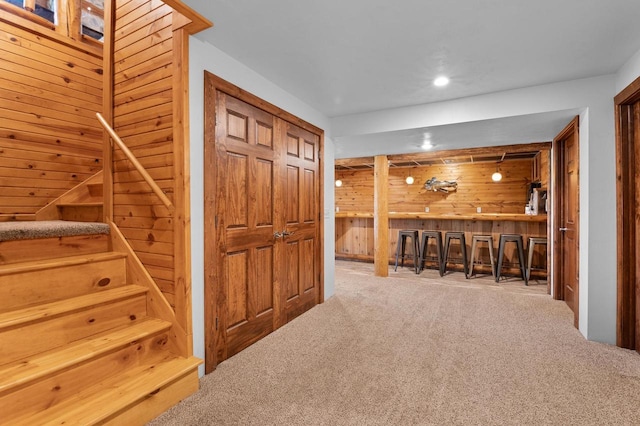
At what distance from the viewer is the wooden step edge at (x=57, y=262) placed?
1659 millimetres

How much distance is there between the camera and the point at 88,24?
3.25 metres

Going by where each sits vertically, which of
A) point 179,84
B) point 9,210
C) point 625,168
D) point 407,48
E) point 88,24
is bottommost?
point 9,210

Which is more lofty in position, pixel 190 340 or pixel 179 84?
pixel 179 84

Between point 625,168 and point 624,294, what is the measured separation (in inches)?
41.0

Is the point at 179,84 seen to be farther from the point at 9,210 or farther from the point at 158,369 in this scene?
the point at 9,210

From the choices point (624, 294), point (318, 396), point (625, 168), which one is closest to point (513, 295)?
point (624, 294)

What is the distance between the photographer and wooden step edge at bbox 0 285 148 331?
Answer: 151cm

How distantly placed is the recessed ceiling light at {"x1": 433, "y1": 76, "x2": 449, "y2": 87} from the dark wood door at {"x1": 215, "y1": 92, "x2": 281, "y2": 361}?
155 centimetres

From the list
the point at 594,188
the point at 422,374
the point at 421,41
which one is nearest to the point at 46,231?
the point at 422,374

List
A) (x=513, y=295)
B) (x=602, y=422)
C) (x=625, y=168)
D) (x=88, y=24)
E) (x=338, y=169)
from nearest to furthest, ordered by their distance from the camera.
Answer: (x=602, y=422)
(x=625, y=168)
(x=88, y=24)
(x=513, y=295)
(x=338, y=169)

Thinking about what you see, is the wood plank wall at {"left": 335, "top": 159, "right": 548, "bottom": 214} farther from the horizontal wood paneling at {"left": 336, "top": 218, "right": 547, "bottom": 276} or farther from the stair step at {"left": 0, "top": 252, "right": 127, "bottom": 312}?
the stair step at {"left": 0, "top": 252, "right": 127, "bottom": 312}

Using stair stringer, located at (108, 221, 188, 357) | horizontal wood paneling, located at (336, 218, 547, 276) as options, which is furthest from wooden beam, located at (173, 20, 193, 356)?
horizontal wood paneling, located at (336, 218, 547, 276)

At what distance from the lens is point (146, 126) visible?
2.12m

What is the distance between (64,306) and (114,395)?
0.57 meters
